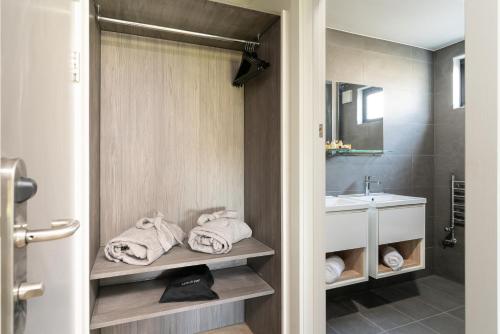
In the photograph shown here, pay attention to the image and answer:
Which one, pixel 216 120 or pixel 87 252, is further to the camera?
pixel 216 120

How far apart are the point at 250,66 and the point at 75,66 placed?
0.83 m

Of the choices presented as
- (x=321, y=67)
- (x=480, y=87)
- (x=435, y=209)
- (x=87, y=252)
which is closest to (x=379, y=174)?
(x=435, y=209)

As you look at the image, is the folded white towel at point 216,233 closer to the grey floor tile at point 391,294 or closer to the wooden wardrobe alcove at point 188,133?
the wooden wardrobe alcove at point 188,133

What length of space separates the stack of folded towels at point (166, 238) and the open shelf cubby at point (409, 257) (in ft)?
4.26

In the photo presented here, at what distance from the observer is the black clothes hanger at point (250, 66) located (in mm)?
1365

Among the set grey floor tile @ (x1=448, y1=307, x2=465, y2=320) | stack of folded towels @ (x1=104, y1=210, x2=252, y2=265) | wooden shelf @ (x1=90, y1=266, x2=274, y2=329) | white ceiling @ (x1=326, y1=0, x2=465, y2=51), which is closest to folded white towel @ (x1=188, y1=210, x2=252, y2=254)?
stack of folded towels @ (x1=104, y1=210, x2=252, y2=265)

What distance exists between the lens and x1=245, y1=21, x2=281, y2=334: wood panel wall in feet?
4.40

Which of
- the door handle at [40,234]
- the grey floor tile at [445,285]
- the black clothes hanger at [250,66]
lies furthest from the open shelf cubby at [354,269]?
the door handle at [40,234]

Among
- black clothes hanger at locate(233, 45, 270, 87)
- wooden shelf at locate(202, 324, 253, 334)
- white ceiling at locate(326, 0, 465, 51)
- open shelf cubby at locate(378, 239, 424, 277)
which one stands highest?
white ceiling at locate(326, 0, 465, 51)

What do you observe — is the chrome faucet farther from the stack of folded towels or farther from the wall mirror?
the stack of folded towels

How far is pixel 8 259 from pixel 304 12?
1.29 meters

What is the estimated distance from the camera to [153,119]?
1540 millimetres

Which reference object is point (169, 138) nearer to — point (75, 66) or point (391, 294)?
point (75, 66)

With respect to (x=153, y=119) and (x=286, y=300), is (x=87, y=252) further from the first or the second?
(x=286, y=300)
